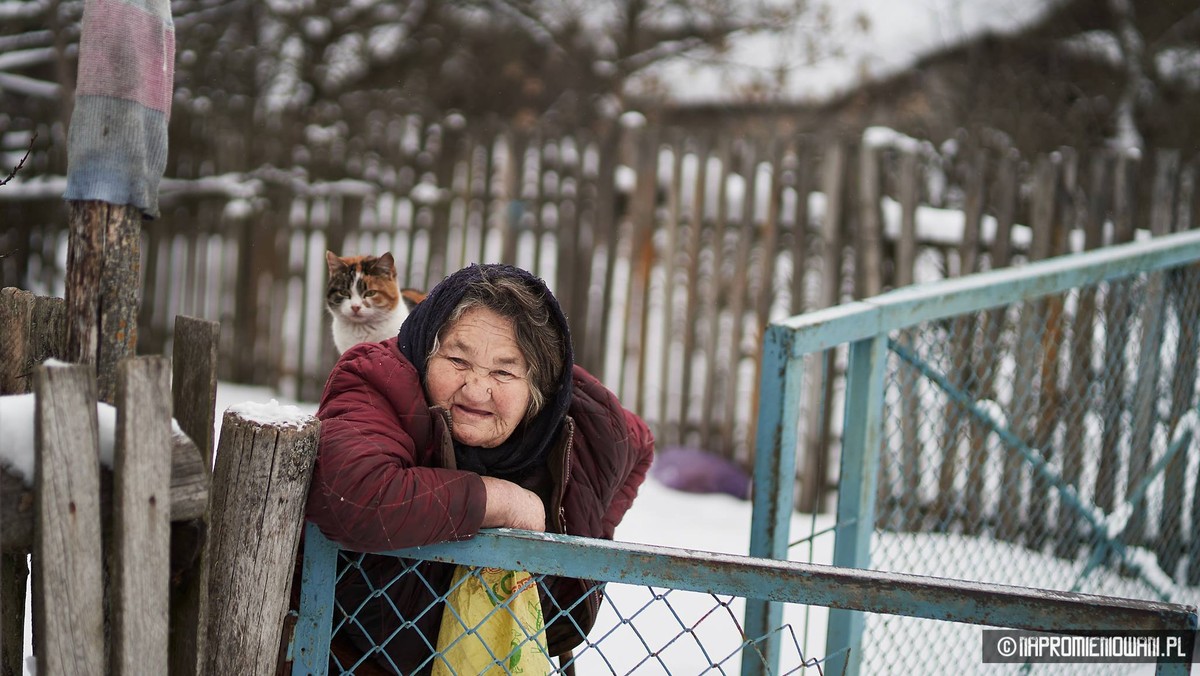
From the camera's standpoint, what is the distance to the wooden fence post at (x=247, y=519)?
156 cm

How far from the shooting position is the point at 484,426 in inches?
79.4

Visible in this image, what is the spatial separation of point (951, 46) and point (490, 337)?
11.6 metres

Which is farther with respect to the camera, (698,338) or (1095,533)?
(698,338)

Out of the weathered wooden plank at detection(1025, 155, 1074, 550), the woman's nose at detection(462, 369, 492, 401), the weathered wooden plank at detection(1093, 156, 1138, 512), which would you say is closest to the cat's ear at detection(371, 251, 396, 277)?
the woman's nose at detection(462, 369, 492, 401)

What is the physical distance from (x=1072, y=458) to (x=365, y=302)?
3.24 m

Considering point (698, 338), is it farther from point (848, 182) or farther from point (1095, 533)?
point (1095, 533)

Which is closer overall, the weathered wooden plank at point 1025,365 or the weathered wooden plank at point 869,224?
the weathered wooden plank at point 1025,365

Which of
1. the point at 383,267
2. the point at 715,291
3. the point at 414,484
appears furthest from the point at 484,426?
the point at 715,291

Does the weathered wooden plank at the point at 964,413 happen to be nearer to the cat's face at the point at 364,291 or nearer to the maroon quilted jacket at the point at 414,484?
the cat's face at the point at 364,291

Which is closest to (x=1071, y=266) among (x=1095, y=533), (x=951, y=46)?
(x=1095, y=533)

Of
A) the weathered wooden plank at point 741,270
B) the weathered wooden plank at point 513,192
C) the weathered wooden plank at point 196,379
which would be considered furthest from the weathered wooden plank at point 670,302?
the weathered wooden plank at point 196,379

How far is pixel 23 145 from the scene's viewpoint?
7035 mm

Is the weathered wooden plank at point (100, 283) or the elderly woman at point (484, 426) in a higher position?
the weathered wooden plank at point (100, 283)

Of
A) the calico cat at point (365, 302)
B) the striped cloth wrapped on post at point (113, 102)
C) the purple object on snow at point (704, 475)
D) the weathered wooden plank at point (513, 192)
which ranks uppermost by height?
the weathered wooden plank at point (513, 192)
